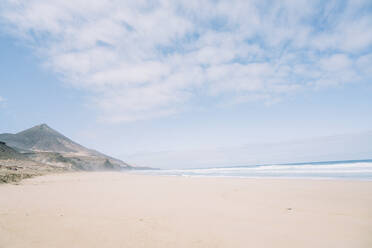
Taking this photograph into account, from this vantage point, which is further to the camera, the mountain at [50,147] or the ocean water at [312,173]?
the mountain at [50,147]

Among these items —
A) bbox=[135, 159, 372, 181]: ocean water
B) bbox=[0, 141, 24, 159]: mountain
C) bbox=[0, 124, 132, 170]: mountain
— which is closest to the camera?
bbox=[135, 159, 372, 181]: ocean water

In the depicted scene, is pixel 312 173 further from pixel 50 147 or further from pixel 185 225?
pixel 50 147

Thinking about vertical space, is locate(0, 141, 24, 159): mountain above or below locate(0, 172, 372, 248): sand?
above

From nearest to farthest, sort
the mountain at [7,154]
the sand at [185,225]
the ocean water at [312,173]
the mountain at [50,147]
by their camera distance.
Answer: the sand at [185,225] < the ocean water at [312,173] < the mountain at [7,154] < the mountain at [50,147]

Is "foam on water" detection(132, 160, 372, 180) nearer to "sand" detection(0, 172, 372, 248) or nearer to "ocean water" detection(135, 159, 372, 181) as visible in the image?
"ocean water" detection(135, 159, 372, 181)

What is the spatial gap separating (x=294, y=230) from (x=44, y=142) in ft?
329

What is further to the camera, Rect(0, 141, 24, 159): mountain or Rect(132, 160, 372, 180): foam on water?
Rect(0, 141, 24, 159): mountain

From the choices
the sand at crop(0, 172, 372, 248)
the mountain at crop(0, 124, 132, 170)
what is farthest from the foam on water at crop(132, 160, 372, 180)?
the mountain at crop(0, 124, 132, 170)

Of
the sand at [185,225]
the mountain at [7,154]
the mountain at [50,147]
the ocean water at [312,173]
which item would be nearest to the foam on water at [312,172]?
the ocean water at [312,173]

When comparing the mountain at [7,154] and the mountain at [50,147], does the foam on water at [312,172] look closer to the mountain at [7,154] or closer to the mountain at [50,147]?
the mountain at [7,154]

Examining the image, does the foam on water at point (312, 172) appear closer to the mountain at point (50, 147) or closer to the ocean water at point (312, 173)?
the ocean water at point (312, 173)

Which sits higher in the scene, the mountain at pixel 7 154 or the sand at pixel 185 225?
the mountain at pixel 7 154

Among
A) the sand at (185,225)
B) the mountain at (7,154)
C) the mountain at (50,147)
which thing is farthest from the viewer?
the mountain at (50,147)

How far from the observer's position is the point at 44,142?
82.2 m
